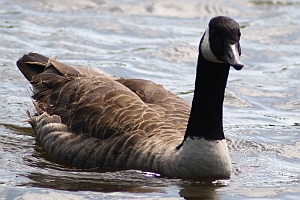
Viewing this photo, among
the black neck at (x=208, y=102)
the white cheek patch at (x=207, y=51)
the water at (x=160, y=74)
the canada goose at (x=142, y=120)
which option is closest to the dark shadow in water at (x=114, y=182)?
the water at (x=160, y=74)

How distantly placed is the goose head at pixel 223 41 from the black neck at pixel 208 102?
279 mm

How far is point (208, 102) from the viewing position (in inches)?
423

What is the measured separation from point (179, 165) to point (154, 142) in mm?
502

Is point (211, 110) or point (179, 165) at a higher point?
point (211, 110)

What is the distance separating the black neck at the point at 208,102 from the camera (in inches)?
414

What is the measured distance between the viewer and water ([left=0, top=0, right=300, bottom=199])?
10750mm

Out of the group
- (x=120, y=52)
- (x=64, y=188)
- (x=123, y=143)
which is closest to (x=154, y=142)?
(x=123, y=143)

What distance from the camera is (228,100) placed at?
53.0ft

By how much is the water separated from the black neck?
2.53 ft

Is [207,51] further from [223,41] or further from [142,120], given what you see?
[142,120]

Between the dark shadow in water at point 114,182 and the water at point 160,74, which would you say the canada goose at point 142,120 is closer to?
the dark shadow in water at point 114,182

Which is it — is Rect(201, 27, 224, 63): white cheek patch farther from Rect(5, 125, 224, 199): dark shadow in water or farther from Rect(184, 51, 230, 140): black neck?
Rect(5, 125, 224, 199): dark shadow in water

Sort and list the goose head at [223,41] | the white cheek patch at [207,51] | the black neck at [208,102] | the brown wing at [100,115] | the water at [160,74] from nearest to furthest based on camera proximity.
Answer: the goose head at [223,41] → the white cheek patch at [207,51] → the black neck at [208,102] → the water at [160,74] → the brown wing at [100,115]

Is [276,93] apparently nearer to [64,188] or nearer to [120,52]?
[120,52]
